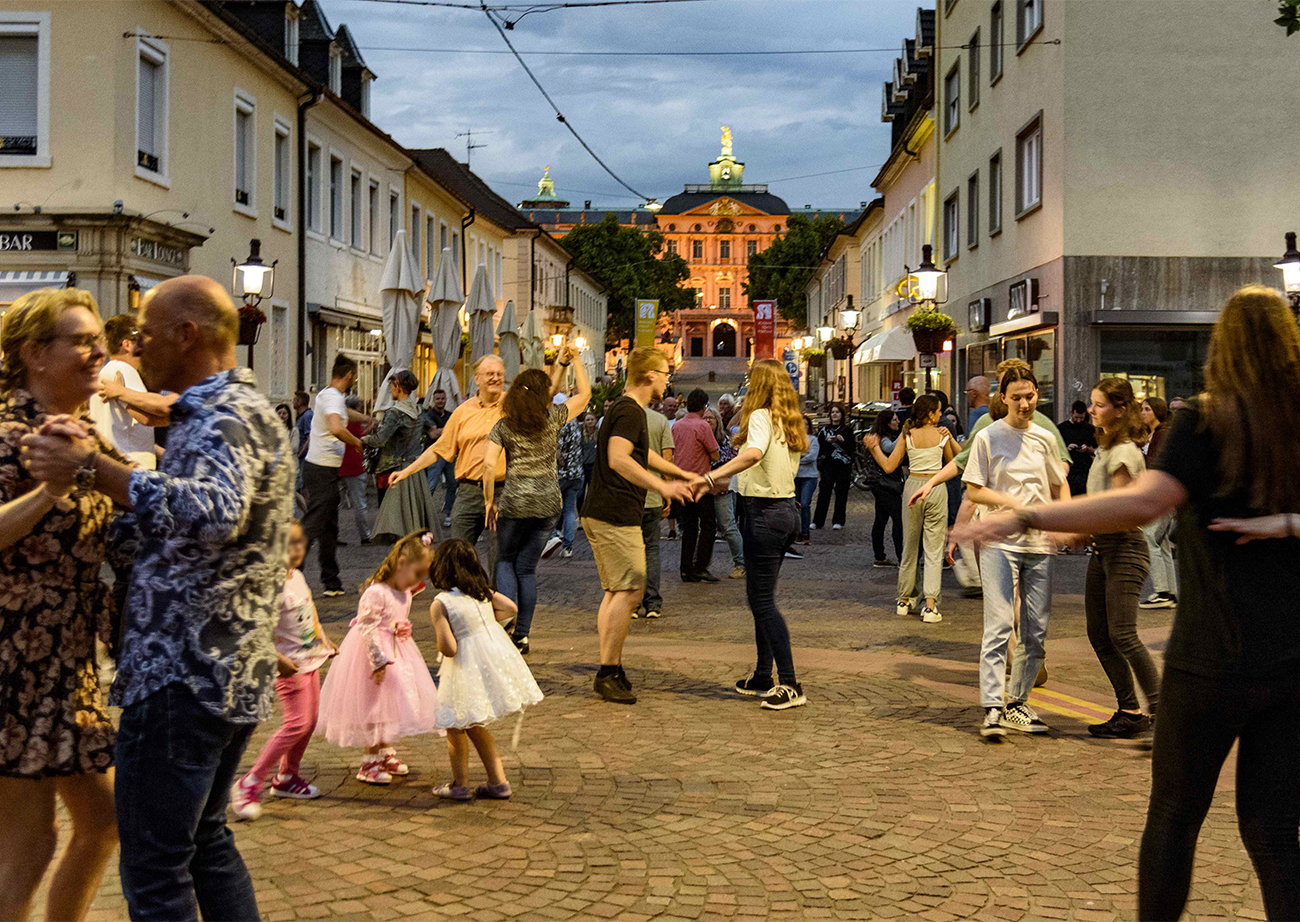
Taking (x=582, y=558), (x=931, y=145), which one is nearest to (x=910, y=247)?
(x=931, y=145)

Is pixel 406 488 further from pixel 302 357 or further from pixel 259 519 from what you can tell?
pixel 302 357

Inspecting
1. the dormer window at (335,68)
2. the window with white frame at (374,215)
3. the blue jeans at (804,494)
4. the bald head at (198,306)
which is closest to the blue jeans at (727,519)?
the blue jeans at (804,494)

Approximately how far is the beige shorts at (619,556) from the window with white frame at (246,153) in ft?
61.7

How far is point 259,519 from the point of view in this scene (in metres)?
3.18

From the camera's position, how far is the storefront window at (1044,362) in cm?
2081

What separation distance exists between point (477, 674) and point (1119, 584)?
3325 mm

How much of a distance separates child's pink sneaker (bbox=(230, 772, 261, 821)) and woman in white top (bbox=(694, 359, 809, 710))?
9.99 feet

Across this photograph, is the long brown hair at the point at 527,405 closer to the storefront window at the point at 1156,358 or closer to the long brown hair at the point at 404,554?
the long brown hair at the point at 404,554

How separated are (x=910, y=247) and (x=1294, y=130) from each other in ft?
65.7

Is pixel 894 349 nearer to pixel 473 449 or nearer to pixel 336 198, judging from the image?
pixel 336 198

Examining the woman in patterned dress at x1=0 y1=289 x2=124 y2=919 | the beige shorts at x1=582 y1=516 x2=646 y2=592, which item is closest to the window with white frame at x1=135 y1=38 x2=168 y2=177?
the beige shorts at x1=582 y1=516 x2=646 y2=592

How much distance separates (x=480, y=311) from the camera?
24938 mm

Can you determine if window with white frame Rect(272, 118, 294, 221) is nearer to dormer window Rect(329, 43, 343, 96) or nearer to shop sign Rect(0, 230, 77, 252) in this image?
dormer window Rect(329, 43, 343, 96)

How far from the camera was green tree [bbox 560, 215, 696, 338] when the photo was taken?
88.2 metres
